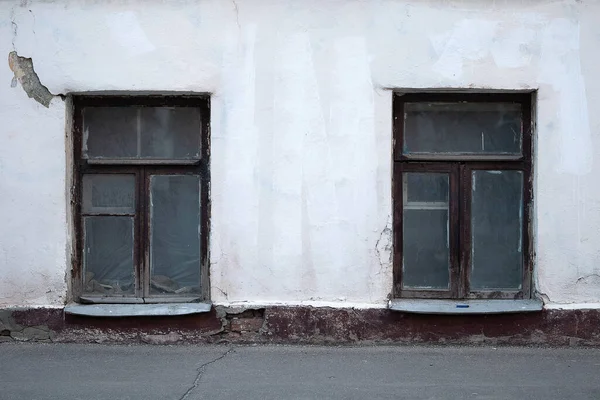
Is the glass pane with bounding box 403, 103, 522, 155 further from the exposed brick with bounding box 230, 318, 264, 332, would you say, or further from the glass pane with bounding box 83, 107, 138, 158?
the glass pane with bounding box 83, 107, 138, 158

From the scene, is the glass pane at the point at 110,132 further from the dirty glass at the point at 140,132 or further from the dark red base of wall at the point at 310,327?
the dark red base of wall at the point at 310,327

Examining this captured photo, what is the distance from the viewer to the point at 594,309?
626cm

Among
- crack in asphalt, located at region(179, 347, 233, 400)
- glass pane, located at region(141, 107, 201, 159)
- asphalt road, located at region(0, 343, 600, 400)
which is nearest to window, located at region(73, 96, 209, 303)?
glass pane, located at region(141, 107, 201, 159)

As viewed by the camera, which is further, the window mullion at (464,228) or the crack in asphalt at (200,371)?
the window mullion at (464,228)

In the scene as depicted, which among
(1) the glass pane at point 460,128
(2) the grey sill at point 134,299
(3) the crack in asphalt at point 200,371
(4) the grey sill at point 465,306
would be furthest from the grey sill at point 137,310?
(1) the glass pane at point 460,128

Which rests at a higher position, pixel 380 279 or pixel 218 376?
pixel 380 279

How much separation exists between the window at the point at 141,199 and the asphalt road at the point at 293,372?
22.5 inches

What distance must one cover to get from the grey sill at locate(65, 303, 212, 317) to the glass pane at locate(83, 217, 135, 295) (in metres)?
0.25

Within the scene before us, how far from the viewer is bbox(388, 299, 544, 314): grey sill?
622 cm

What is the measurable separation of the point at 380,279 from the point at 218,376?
1.55 m

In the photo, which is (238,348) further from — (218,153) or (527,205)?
(527,205)

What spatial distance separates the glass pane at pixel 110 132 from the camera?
6551 mm

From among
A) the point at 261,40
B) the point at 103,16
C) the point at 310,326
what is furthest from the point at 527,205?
the point at 103,16

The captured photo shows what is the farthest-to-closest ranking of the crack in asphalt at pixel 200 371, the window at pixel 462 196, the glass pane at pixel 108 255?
the glass pane at pixel 108 255
the window at pixel 462 196
the crack in asphalt at pixel 200 371
